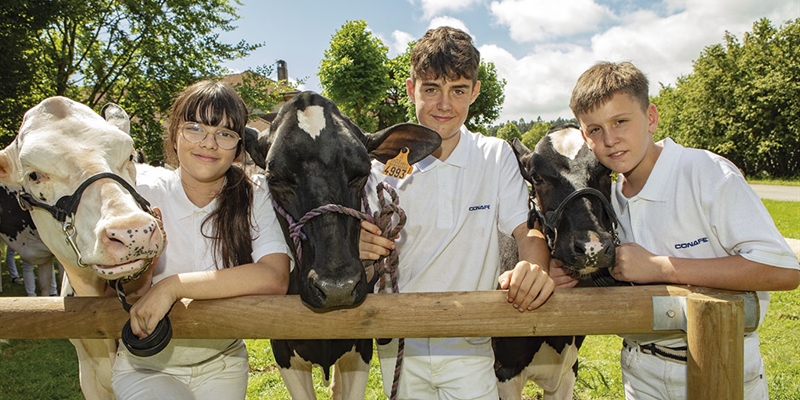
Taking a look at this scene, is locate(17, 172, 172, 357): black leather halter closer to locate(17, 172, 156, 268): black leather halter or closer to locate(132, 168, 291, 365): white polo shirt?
locate(17, 172, 156, 268): black leather halter

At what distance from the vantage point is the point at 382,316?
1.98 m

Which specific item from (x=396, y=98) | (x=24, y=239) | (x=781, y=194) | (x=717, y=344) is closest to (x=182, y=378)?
(x=717, y=344)

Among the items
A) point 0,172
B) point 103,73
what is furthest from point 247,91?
point 0,172

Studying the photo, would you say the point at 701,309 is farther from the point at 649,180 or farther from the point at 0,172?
the point at 0,172

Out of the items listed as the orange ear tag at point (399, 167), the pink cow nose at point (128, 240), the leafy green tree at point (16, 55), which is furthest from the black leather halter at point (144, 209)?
the leafy green tree at point (16, 55)

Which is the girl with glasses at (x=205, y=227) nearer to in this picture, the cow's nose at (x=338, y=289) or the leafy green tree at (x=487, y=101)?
the cow's nose at (x=338, y=289)

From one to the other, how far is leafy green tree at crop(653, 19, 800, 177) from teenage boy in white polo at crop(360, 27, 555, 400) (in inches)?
1690

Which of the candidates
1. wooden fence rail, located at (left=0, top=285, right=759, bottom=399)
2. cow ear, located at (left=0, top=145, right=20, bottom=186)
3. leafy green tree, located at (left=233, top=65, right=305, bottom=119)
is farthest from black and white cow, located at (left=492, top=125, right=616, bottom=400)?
leafy green tree, located at (left=233, top=65, right=305, bottom=119)

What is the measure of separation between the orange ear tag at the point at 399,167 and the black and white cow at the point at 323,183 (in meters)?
0.05

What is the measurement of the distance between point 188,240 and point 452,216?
1527 millimetres

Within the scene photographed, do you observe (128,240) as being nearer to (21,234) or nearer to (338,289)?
(338,289)

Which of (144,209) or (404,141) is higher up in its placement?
(404,141)

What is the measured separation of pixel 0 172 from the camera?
2.68m

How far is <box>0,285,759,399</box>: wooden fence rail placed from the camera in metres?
1.87
